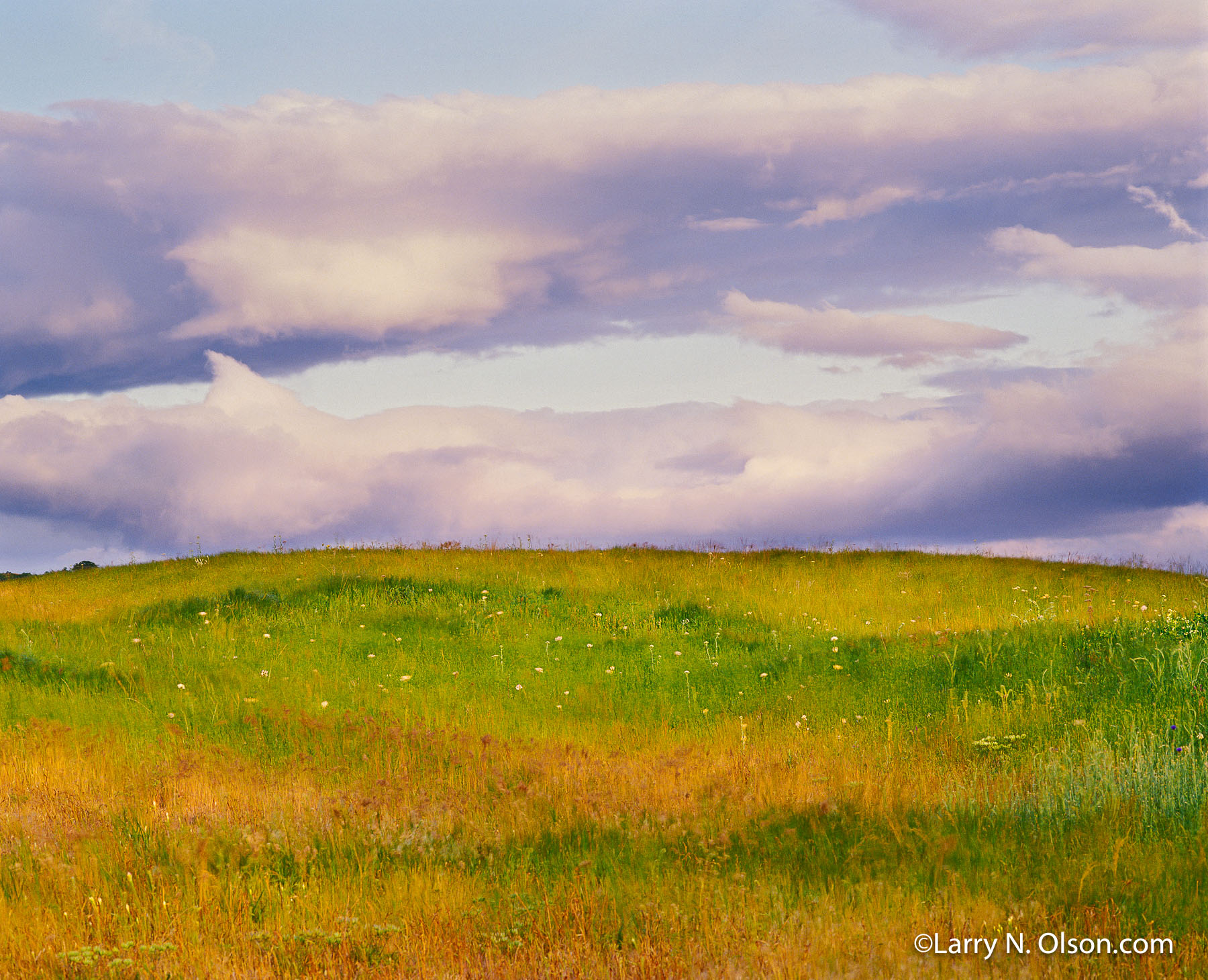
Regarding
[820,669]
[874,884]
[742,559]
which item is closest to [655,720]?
[820,669]

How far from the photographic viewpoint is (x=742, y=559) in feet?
75.9

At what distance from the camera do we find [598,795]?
7234mm

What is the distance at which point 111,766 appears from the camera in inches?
342

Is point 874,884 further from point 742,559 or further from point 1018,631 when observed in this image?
point 742,559

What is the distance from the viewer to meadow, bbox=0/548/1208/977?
4941 mm

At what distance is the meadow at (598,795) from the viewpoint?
4.94 m

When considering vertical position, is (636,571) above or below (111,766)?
above

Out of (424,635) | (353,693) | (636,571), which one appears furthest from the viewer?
(636,571)

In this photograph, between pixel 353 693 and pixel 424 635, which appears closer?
pixel 353 693

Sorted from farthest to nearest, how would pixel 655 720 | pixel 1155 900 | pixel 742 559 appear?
pixel 742 559 → pixel 655 720 → pixel 1155 900

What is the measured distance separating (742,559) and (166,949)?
19121 mm

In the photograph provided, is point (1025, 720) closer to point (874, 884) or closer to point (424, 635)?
point (874, 884)

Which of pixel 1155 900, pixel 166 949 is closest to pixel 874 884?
pixel 1155 900

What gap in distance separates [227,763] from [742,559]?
1602cm
